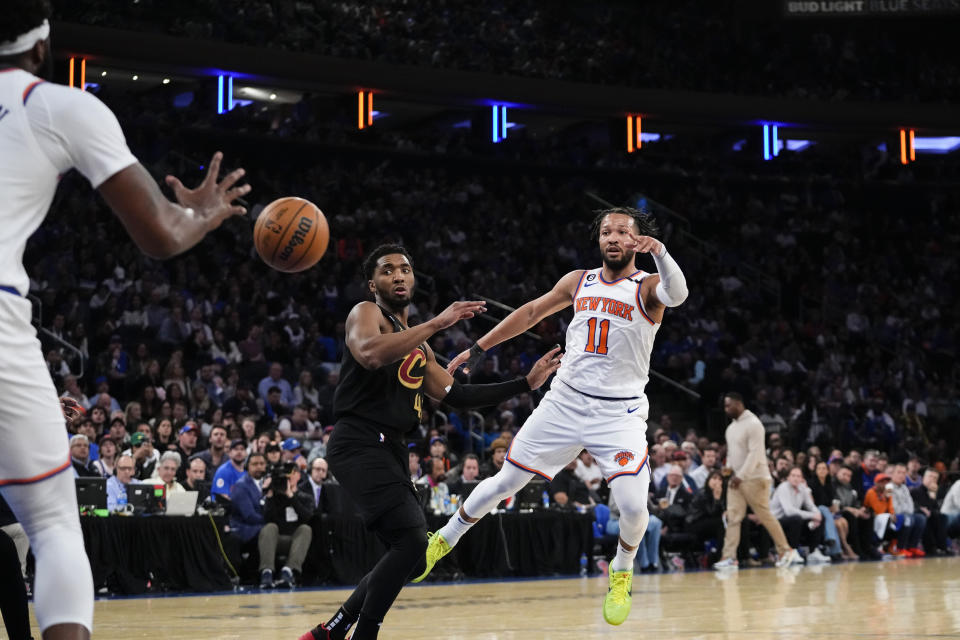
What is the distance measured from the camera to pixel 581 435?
24.5ft

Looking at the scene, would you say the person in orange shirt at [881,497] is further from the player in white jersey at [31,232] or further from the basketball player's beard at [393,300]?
the player in white jersey at [31,232]

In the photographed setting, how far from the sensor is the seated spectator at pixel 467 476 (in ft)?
46.7

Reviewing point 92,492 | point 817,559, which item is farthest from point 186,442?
point 817,559

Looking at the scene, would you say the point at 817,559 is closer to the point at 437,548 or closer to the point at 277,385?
the point at 277,385

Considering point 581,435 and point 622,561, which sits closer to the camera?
point 622,561

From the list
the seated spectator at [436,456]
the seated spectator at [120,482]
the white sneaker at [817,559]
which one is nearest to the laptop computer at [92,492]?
the seated spectator at [120,482]

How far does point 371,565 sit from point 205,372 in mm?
4923

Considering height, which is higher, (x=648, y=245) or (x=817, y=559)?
(x=648, y=245)

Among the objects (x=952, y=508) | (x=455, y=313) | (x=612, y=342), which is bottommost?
(x=952, y=508)

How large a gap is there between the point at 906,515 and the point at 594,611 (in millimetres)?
11136

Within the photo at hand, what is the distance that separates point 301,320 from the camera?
1984 cm

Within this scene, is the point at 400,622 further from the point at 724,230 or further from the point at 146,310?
the point at 724,230

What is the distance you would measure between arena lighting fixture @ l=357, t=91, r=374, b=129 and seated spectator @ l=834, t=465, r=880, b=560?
10374mm

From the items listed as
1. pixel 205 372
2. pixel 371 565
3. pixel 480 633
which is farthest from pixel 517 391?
pixel 205 372
